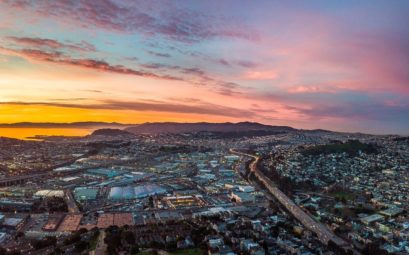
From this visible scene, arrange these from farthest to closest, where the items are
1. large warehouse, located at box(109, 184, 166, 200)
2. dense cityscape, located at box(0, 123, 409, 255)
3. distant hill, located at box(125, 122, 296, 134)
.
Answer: distant hill, located at box(125, 122, 296, 134) → large warehouse, located at box(109, 184, 166, 200) → dense cityscape, located at box(0, 123, 409, 255)

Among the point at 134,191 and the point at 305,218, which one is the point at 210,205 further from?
the point at 134,191

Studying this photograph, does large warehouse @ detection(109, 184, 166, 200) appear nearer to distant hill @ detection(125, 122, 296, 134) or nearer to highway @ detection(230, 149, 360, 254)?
highway @ detection(230, 149, 360, 254)

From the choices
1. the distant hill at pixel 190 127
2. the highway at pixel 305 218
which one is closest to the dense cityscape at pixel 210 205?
the highway at pixel 305 218

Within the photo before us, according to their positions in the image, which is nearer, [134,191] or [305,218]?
[305,218]

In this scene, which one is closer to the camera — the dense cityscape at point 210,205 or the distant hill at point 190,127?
the dense cityscape at point 210,205

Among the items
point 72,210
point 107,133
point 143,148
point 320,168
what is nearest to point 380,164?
point 320,168

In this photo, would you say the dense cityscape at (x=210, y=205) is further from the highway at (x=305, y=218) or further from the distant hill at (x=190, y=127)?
the distant hill at (x=190, y=127)

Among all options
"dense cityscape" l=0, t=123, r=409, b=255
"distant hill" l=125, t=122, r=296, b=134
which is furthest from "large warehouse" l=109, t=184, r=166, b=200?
"distant hill" l=125, t=122, r=296, b=134

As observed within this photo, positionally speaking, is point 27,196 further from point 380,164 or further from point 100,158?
point 380,164

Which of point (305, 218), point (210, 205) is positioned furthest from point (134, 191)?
point (305, 218)
